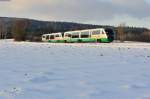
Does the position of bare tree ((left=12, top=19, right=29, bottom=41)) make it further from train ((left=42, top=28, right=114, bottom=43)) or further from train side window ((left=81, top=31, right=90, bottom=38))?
train side window ((left=81, top=31, right=90, bottom=38))

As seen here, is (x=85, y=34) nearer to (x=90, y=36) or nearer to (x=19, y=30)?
(x=90, y=36)

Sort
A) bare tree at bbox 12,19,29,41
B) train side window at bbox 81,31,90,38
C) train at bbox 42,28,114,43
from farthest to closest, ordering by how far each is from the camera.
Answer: bare tree at bbox 12,19,29,41, train side window at bbox 81,31,90,38, train at bbox 42,28,114,43

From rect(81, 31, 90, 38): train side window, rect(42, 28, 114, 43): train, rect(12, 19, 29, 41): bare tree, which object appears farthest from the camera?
rect(12, 19, 29, 41): bare tree

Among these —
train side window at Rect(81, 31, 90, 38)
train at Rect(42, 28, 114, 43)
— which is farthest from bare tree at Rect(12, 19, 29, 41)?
train side window at Rect(81, 31, 90, 38)

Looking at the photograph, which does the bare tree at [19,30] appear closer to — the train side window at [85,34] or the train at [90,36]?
the train at [90,36]

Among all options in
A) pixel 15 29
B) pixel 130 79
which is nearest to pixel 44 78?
pixel 130 79

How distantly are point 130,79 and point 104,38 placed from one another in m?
53.2

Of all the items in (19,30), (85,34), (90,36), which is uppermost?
(19,30)

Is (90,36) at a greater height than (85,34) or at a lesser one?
lesser

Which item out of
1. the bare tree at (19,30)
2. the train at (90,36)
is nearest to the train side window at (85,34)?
the train at (90,36)

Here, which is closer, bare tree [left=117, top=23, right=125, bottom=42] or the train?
the train

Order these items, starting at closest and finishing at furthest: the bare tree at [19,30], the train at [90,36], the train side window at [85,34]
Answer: the train at [90,36] → the train side window at [85,34] → the bare tree at [19,30]

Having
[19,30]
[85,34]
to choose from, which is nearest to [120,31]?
[19,30]

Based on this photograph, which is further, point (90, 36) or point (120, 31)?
point (120, 31)
